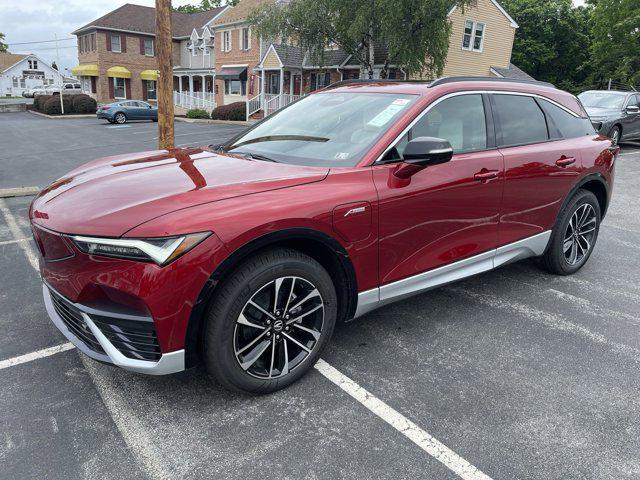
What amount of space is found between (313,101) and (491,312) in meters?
2.24

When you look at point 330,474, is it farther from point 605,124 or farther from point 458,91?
point 605,124

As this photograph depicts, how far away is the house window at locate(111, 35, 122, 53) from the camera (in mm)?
42938

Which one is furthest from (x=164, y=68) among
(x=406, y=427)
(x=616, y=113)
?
(x=616, y=113)

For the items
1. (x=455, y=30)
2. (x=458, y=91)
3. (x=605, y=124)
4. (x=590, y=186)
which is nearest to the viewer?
(x=458, y=91)

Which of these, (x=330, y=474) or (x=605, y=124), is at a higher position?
(x=605, y=124)

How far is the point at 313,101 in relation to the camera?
402 cm

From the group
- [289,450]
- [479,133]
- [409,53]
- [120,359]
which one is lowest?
[289,450]

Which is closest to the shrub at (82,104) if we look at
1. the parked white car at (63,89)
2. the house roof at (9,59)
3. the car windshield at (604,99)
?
the parked white car at (63,89)

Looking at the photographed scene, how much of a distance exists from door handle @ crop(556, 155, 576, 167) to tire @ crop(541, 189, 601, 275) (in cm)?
37

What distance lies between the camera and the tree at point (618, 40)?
3159 cm

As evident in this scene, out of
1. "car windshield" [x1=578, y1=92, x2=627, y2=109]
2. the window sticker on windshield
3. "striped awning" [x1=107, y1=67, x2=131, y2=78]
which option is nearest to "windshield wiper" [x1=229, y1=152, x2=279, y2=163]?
the window sticker on windshield

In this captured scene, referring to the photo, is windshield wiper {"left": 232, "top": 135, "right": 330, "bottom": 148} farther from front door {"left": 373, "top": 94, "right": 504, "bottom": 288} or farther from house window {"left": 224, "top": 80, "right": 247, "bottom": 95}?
house window {"left": 224, "top": 80, "right": 247, "bottom": 95}

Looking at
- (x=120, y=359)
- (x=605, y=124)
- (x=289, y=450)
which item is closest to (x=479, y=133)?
(x=289, y=450)

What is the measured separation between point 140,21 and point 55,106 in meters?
14.8
